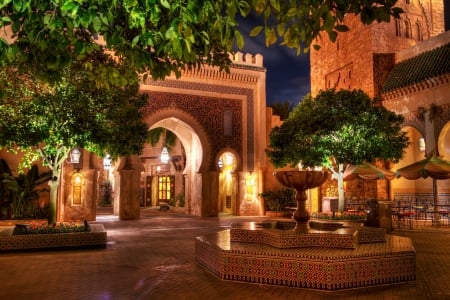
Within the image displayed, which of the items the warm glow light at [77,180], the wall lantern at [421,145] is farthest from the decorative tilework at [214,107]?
the wall lantern at [421,145]

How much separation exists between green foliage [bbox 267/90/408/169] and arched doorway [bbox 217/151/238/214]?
597 cm

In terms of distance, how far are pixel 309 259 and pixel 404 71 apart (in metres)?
16.9

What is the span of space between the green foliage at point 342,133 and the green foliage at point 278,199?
17.2 ft

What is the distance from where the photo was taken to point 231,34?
12.2 ft

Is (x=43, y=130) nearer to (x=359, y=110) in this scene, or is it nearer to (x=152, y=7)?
(x=152, y=7)

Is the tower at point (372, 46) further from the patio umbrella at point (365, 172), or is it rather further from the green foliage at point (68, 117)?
the green foliage at point (68, 117)

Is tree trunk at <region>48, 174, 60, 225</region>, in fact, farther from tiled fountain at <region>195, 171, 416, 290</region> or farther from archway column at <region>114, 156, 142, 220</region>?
archway column at <region>114, 156, 142, 220</region>

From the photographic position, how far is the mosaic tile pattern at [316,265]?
19.1 ft

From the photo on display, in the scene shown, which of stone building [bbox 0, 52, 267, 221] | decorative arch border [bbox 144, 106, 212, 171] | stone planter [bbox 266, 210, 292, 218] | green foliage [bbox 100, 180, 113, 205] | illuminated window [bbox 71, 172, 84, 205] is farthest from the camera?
green foliage [bbox 100, 180, 113, 205]

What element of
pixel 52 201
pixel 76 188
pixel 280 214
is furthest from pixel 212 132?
pixel 52 201

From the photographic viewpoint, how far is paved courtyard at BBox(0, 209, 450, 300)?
555 centimetres

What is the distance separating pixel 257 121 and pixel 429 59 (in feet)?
28.0

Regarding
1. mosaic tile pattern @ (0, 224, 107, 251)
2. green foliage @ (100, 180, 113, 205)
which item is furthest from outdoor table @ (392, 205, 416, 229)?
green foliage @ (100, 180, 113, 205)

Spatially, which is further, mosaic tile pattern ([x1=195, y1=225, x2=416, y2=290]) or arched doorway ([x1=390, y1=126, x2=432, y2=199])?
arched doorway ([x1=390, y1=126, x2=432, y2=199])
